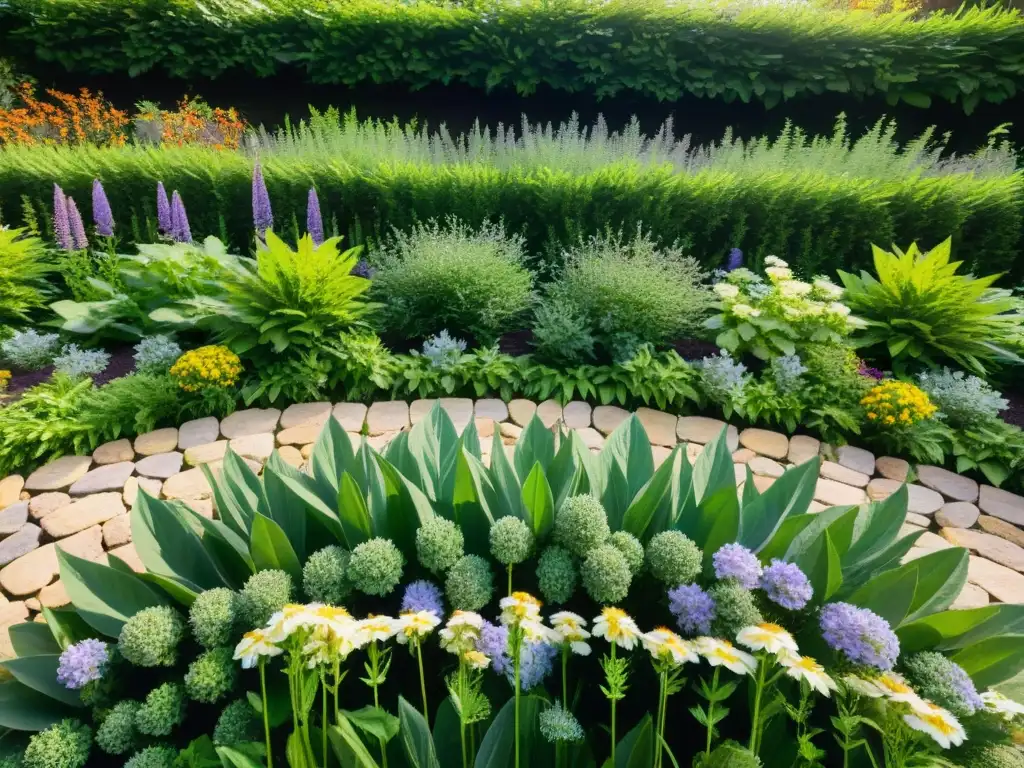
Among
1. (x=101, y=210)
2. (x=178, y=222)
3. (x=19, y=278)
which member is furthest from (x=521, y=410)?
(x=19, y=278)

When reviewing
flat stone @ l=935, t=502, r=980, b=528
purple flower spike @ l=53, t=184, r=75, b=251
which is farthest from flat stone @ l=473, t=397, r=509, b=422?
purple flower spike @ l=53, t=184, r=75, b=251

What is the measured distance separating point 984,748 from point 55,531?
10.1 feet

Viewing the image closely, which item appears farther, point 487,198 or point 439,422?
point 487,198

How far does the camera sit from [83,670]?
128cm

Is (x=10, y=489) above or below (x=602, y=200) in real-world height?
below

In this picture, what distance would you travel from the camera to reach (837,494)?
2.94m

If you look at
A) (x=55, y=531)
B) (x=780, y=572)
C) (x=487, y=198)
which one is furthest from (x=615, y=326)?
(x=55, y=531)

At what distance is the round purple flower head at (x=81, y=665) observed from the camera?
4.20 ft

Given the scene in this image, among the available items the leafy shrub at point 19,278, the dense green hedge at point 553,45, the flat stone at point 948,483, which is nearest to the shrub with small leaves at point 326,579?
the flat stone at point 948,483

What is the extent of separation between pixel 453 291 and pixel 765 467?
2.09 m

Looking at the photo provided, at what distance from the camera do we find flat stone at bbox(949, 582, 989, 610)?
89.2 inches

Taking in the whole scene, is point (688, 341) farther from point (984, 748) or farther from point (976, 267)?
point (984, 748)

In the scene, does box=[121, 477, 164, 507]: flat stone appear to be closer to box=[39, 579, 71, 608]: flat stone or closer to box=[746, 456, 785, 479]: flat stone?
box=[39, 579, 71, 608]: flat stone

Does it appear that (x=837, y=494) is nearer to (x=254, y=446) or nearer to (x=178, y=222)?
(x=254, y=446)
